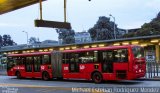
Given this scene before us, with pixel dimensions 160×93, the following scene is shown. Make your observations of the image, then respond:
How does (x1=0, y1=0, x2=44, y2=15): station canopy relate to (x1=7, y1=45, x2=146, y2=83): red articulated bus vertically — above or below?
above

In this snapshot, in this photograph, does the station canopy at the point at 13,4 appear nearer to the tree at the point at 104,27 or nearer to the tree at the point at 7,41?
the tree at the point at 104,27

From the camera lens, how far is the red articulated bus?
23.1 metres

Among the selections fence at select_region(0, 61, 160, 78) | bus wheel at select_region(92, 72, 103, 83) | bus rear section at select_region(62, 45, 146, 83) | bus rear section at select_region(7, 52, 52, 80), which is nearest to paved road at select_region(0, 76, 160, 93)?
bus rear section at select_region(62, 45, 146, 83)

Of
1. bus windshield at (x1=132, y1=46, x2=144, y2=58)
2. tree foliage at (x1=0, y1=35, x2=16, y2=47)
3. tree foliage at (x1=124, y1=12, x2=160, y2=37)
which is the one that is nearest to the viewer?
bus windshield at (x1=132, y1=46, x2=144, y2=58)

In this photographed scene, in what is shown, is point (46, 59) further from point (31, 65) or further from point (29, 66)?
point (29, 66)

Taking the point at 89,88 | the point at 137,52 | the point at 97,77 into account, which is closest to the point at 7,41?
the point at 97,77

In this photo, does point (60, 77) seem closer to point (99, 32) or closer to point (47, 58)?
point (47, 58)

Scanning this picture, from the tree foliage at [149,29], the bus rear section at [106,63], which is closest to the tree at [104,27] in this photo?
the tree foliage at [149,29]

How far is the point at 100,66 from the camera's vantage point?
24625 mm

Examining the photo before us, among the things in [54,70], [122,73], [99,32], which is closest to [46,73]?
[54,70]

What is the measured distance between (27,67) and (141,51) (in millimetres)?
12435

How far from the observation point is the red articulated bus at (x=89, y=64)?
23141 millimetres

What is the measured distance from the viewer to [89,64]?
25516 mm

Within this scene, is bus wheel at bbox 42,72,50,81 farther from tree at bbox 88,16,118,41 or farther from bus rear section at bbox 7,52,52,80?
tree at bbox 88,16,118,41
